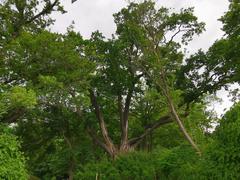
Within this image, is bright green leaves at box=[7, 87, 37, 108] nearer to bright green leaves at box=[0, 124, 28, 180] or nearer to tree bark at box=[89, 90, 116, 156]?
bright green leaves at box=[0, 124, 28, 180]

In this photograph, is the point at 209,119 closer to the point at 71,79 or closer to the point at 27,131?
the point at 27,131

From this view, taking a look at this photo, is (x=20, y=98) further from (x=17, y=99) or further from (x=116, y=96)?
(x=116, y=96)

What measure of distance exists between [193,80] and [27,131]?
11805 mm

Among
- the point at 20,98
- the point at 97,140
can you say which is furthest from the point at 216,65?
the point at 20,98

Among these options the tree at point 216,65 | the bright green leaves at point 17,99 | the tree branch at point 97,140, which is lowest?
the bright green leaves at point 17,99

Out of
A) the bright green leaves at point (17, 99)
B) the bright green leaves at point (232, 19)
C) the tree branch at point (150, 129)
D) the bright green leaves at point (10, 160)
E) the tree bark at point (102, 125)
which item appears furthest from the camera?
the tree branch at point (150, 129)

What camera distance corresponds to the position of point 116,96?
34156mm

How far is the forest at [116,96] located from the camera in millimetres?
19594

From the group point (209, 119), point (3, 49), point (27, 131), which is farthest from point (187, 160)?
point (209, 119)

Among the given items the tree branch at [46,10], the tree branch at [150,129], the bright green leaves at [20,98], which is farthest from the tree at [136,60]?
the bright green leaves at [20,98]

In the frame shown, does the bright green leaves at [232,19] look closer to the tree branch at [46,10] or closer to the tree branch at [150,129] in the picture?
the tree branch at [150,129]

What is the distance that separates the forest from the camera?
19.6 meters

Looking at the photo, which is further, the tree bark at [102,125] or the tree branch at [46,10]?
the tree bark at [102,125]

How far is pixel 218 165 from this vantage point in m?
17.4
